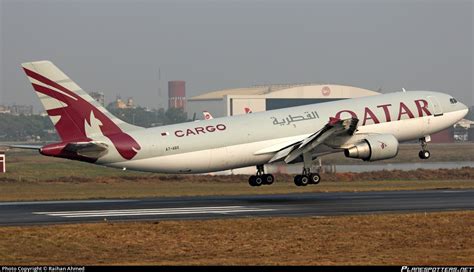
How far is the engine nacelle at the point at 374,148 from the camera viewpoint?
55.6 metres

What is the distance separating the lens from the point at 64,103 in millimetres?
50531

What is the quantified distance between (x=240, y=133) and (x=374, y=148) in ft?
26.5

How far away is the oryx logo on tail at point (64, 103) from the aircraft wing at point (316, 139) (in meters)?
10.9

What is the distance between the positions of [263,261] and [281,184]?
40.8 m

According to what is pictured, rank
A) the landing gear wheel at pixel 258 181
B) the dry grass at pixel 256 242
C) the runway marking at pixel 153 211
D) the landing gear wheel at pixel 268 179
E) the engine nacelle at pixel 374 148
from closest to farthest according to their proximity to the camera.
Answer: the dry grass at pixel 256 242
the runway marking at pixel 153 211
the engine nacelle at pixel 374 148
the landing gear wheel at pixel 268 179
the landing gear wheel at pixel 258 181

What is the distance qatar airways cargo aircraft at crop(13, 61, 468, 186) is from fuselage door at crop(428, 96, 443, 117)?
0.22ft

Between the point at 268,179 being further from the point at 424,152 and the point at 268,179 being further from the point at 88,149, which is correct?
the point at 88,149

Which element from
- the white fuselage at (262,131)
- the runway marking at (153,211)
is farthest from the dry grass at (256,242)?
the white fuselage at (262,131)

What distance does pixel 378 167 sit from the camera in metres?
97.4

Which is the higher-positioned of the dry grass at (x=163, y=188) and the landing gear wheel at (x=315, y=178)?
the landing gear wheel at (x=315, y=178)

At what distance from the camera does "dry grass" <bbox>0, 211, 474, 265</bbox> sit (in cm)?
3109

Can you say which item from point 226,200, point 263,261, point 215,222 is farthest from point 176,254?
point 226,200

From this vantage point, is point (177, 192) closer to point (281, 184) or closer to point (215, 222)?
point (281, 184)

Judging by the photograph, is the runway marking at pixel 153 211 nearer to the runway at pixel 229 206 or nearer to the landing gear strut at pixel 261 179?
the runway at pixel 229 206
